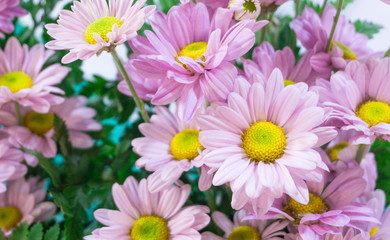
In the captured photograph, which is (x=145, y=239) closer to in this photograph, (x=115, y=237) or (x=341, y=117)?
(x=115, y=237)

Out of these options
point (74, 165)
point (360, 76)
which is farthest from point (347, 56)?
point (74, 165)

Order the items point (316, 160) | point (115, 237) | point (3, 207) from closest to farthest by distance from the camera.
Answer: point (316, 160) → point (115, 237) → point (3, 207)

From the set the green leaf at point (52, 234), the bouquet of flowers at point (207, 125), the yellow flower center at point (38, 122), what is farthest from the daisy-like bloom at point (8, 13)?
the green leaf at point (52, 234)

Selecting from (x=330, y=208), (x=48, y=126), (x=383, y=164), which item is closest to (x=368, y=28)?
(x=383, y=164)

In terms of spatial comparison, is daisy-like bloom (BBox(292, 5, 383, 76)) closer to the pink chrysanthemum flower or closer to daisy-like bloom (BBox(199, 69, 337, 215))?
daisy-like bloom (BBox(199, 69, 337, 215))

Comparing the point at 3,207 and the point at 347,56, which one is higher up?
the point at 347,56

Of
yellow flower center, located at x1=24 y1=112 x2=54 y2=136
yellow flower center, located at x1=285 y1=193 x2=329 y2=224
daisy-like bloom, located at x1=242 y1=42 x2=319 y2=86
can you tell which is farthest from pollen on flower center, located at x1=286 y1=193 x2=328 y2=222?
yellow flower center, located at x1=24 y1=112 x2=54 y2=136

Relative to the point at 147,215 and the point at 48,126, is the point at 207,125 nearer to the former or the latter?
the point at 147,215
